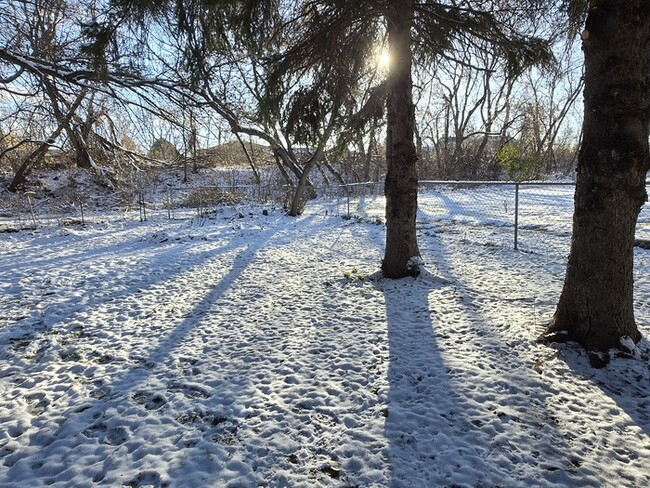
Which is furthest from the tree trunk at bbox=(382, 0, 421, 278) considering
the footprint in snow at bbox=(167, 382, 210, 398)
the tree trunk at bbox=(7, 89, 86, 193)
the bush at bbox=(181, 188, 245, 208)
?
the bush at bbox=(181, 188, 245, 208)

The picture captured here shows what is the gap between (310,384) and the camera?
3111 mm

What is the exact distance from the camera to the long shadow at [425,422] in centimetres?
217

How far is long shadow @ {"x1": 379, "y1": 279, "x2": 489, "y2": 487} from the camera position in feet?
7.11

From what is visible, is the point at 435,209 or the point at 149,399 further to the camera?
the point at 435,209

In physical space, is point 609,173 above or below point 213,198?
above

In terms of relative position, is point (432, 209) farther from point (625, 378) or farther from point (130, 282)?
point (625, 378)

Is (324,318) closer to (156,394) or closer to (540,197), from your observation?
(156,394)

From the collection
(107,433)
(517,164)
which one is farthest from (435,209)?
(107,433)

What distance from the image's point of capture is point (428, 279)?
568 cm

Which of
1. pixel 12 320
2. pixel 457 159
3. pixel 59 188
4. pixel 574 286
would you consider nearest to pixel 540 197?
pixel 457 159

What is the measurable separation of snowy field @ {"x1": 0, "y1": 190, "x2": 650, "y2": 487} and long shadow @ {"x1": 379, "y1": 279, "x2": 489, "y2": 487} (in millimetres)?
12

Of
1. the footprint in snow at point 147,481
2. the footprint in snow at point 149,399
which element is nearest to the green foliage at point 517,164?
the footprint in snow at point 149,399

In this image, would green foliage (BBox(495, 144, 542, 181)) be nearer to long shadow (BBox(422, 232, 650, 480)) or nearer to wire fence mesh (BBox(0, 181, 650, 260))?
wire fence mesh (BBox(0, 181, 650, 260))

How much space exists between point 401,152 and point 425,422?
370 centimetres
